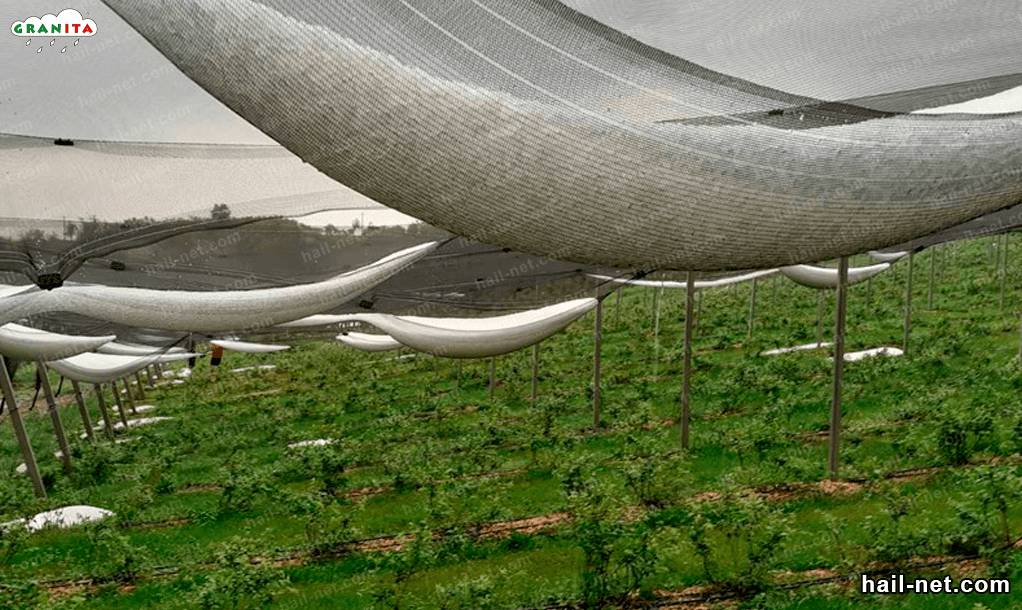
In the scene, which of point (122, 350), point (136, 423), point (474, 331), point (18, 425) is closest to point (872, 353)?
point (474, 331)

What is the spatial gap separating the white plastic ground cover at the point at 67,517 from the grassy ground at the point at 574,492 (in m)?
0.23

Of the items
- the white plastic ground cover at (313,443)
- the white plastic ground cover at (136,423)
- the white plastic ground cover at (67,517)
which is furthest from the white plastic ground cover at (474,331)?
the white plastic ground cover at (136,423)

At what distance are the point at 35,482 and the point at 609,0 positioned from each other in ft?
34.7

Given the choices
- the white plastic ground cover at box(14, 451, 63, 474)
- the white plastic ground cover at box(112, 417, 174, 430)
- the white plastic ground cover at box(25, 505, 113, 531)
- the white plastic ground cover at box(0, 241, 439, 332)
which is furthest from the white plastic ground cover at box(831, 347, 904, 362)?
the white plastic ground cover at box(112, 417, 174, 430)

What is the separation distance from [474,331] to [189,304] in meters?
3.49

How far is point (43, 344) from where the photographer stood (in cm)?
821

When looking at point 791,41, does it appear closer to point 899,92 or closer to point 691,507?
point 899,92

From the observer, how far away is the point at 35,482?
10.4m

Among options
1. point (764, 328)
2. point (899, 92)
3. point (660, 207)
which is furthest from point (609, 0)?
point (764, 328)

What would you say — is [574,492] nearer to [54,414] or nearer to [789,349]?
[54,414]

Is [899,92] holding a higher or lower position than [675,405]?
higher

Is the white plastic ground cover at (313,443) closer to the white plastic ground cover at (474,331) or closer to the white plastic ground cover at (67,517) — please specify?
the white plastic ground cover at (67,517)

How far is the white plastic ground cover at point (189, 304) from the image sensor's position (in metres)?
5.35

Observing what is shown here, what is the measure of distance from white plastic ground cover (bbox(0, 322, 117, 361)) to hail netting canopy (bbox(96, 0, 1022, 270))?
676 centimetres
